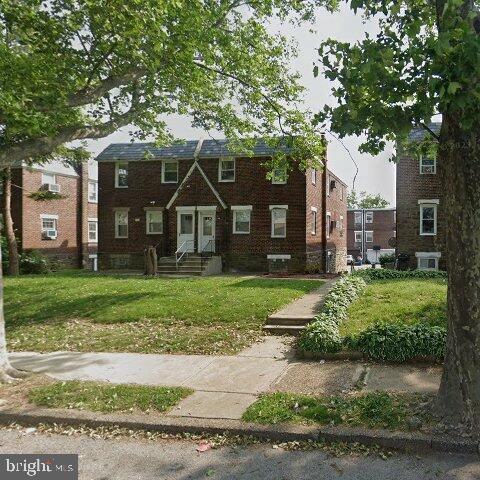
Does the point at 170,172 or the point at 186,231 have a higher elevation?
the point at 170,172

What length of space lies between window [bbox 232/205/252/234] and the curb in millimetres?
22314

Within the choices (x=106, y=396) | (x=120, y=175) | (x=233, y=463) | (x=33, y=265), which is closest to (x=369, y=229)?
(x=120, y=175)

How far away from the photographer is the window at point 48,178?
34375mm

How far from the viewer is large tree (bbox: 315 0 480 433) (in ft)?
14.7

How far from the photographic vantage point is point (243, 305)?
12172 mm

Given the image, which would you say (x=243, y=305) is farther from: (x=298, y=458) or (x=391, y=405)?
(x=298, y=458)

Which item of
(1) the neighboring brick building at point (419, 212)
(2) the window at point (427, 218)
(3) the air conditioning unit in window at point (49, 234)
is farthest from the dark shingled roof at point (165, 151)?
(2) the window at point (427, 218)

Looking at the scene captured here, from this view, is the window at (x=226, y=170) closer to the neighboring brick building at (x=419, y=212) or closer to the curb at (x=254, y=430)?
the neighboring brick building at (x=419, y=212)

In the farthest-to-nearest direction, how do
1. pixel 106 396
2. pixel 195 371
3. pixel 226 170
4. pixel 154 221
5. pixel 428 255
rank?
pixel 154 221 < pixel 226 170 < pixel 428 255 < pixel 195 371 < pixel 106 396

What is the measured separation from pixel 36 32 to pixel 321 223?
22747 mm

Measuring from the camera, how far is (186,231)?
93.5 feet

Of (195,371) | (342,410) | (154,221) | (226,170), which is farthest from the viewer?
(154,221)

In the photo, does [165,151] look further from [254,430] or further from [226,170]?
[254,430]

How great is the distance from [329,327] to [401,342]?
1503mm
